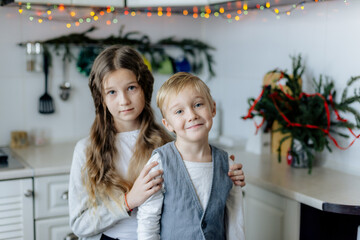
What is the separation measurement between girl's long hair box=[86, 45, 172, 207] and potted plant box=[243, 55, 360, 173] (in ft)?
2.11

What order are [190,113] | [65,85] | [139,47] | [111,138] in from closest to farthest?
[190,113] → [111,138] → [65,85] → [139,47]

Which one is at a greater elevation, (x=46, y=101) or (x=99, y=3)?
(x=99, y=3)

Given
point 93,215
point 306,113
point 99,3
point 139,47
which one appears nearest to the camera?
point 93,215

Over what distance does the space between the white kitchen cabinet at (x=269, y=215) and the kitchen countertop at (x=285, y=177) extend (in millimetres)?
38

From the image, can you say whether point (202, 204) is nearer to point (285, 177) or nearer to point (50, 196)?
point (285, 177)

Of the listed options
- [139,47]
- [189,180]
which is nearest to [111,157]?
[189,180]

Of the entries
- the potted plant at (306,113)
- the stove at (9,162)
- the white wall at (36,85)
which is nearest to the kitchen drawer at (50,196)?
the stove at (9,162)

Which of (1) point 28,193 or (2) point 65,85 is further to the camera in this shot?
(2) point 65,85

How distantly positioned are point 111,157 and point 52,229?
2.41 feet

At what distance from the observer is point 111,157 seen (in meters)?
Answer: 1.47

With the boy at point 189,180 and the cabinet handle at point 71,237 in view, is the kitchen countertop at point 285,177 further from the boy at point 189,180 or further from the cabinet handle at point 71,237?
the boy at point 189,180

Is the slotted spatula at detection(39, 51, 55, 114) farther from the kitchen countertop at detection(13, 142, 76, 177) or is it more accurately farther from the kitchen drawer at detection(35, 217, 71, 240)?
the kitchen drawer at detection(35, 217, 71, 240)

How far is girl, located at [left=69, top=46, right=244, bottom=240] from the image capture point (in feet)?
4.62

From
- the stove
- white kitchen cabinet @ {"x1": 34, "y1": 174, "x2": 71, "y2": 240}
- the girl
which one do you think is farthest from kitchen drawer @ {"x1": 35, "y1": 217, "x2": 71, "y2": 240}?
the girl
